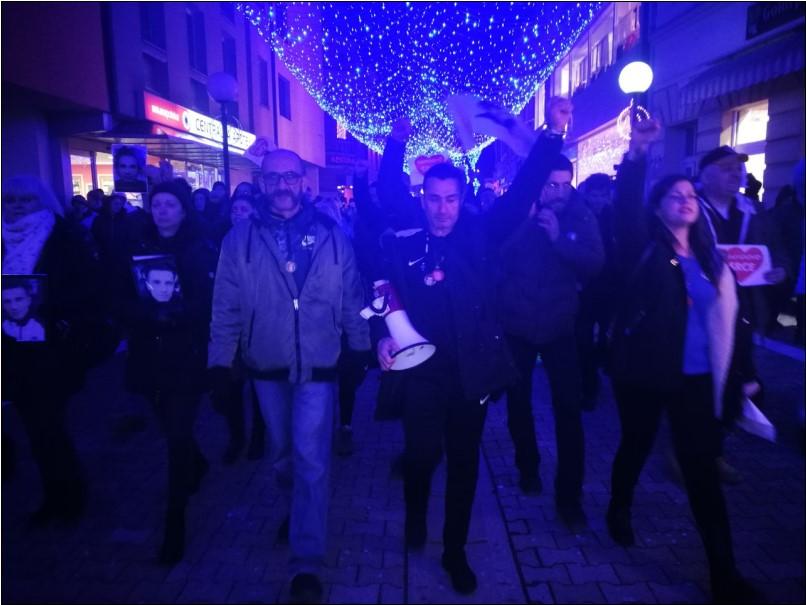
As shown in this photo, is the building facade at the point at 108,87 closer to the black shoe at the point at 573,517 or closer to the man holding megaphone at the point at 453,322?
the man holding megaphone at the point at 453,322

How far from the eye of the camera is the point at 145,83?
619 inches

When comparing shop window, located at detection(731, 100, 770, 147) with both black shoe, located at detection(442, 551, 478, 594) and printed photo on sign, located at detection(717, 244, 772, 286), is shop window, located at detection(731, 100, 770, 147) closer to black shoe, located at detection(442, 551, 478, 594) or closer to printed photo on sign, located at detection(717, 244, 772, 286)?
printed photo on sign, located at detection(717, 244, 772, 286)

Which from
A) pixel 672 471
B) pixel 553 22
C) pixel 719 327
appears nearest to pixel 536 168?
pixel 719 327

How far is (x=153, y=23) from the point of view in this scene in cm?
1672

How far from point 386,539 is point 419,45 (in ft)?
34.8

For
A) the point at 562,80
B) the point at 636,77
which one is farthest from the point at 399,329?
the point at 562,80

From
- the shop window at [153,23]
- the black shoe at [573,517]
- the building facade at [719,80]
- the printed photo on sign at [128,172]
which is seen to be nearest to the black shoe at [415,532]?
the black shoe at [573,517]

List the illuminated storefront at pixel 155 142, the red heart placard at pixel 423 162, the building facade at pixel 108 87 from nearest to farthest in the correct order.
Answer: the red heart placard at pixel 423 162 → the building facade at pixel 108 87 → the illuminated storefront at pixel 155 142

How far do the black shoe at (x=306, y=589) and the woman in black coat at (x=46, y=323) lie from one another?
67.7 inches

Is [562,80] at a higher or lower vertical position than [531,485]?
higher

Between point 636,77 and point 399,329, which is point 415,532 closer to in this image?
point 399,329

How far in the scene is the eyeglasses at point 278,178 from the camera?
314 cm

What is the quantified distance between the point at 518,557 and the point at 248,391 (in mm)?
3889

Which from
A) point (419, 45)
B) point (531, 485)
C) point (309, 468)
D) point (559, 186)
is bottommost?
point (531, 485)
